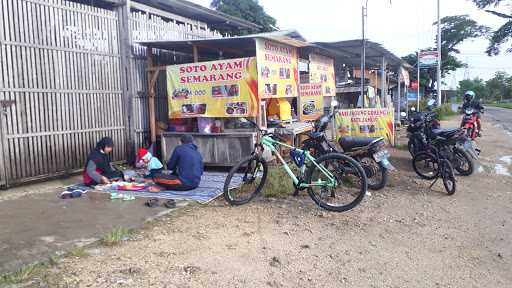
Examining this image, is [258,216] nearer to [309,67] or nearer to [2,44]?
[2,44]

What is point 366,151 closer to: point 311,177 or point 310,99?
point 311,177

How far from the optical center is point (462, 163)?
7996mm

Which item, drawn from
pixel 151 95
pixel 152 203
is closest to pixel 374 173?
pixel 152 203

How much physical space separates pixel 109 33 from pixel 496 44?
32944mm

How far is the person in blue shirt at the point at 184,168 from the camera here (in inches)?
257

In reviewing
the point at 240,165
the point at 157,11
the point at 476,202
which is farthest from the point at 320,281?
the point at 157,11

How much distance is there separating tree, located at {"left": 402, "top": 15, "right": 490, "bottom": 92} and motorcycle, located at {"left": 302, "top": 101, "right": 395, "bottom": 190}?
39170 millimetres

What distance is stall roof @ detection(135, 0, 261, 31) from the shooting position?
10.0 metres

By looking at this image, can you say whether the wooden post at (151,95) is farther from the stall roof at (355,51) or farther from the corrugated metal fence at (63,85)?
the stall roof at (355,51)

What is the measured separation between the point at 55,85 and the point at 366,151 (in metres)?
5.26

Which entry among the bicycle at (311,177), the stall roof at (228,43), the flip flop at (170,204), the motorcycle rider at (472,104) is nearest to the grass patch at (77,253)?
the flip flop at (170,204)

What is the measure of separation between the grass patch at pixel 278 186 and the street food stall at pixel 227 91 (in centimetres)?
112

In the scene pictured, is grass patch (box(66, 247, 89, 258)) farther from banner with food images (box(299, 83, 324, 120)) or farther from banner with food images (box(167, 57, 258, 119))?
banner with food images (box(299, 83, 324, 120))

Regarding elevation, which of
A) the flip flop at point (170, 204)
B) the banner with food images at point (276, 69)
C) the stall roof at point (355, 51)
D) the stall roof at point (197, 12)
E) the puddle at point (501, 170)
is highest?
the stall roof at point (197, 12)
